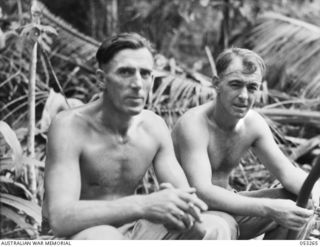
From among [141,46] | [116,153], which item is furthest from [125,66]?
[116,153]

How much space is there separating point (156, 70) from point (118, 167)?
2.87 m

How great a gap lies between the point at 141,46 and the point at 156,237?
778mm

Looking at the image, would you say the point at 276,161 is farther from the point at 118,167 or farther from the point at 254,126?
the point at 118,167

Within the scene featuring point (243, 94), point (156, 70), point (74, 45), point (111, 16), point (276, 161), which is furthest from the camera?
point (111, 16)

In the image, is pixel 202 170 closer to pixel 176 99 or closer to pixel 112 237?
pixel 112 237

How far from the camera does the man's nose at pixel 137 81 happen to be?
258 cm

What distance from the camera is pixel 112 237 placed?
239 cm

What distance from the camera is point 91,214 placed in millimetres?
2391

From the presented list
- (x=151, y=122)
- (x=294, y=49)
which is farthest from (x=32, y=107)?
(x=294, y=49)

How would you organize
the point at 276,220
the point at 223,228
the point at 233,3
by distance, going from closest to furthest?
the point at 223,228, the point at 276,220, the point at 233,3

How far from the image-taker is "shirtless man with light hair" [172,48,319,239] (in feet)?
9.41

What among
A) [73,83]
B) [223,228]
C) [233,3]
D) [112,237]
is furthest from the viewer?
[233,3]

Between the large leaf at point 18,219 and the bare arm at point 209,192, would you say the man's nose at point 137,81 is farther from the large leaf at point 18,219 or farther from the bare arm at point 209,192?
the large leaf at point 18,219

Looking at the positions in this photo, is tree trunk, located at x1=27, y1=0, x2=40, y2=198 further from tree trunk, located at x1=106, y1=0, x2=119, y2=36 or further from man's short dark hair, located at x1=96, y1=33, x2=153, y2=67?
tree trunk, located at x1=106, y1=0, x2=119, y2=36
